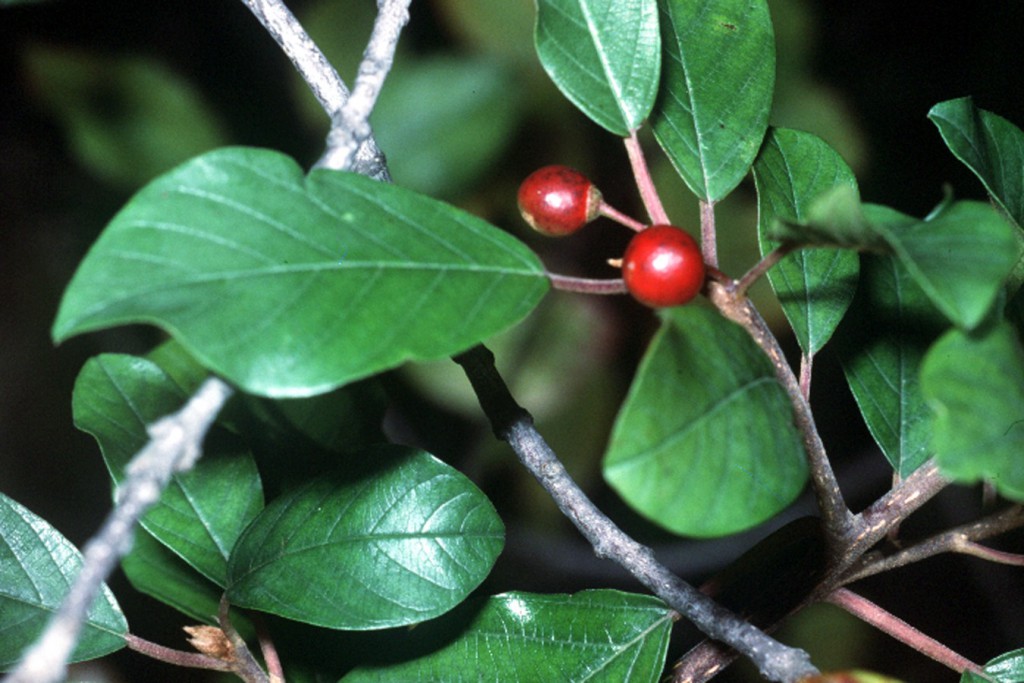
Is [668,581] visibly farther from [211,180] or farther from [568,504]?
[211,180]

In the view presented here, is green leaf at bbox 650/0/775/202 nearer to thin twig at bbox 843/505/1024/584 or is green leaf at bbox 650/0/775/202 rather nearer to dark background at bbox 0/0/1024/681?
thin twig at bbox 843/505/1024/584

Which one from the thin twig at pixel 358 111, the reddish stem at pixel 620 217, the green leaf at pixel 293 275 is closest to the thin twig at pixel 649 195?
the reddish stem at pixel 620 217

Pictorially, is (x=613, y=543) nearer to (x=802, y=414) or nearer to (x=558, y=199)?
(x=802, y=414)

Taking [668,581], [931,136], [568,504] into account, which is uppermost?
[568,504]

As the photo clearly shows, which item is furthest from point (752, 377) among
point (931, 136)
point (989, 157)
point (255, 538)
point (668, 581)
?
point (931, 136)

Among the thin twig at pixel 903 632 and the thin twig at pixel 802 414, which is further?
the thin twig at pixel 903 632

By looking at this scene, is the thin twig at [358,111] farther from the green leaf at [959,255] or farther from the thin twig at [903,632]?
the thin twig at [903,632]
